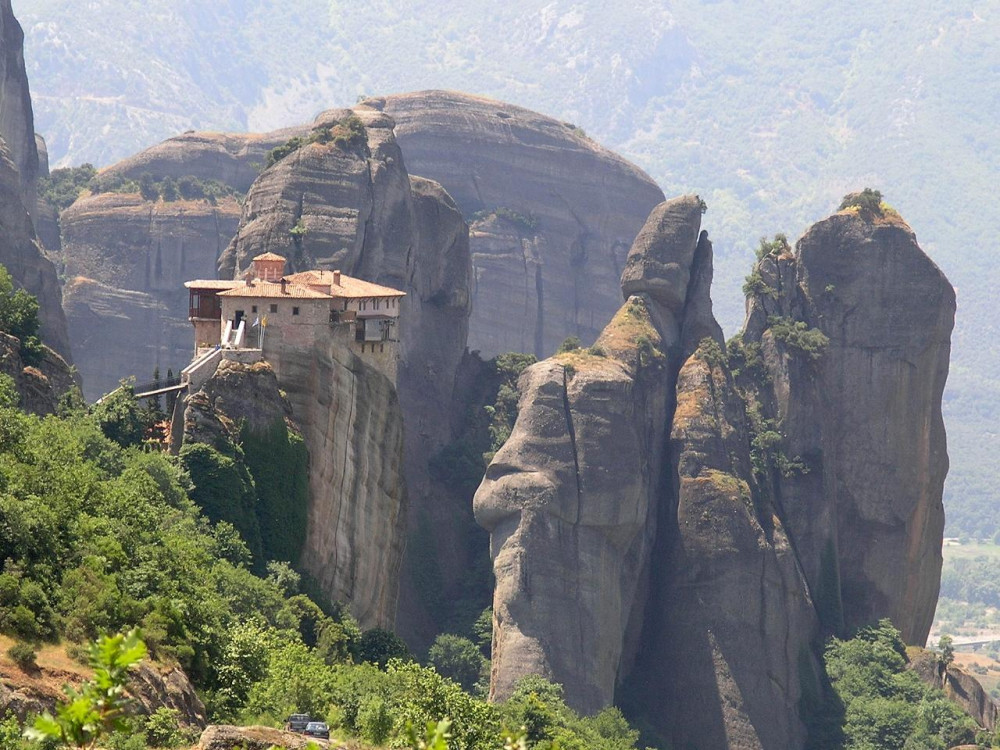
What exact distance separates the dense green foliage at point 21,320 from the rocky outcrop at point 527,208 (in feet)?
296

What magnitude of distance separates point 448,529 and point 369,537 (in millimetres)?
35259

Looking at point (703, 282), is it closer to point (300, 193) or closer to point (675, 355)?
point (675, 355)

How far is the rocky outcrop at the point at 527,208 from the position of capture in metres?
182

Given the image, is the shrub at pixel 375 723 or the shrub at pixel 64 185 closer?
the shrub at pixel 375 723

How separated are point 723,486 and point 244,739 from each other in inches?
3194

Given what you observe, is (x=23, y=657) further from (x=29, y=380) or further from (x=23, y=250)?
(x=23, y=250)

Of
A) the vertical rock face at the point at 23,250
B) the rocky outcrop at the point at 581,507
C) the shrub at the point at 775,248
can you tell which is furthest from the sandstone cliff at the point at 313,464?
the shrub at the point at 775,248

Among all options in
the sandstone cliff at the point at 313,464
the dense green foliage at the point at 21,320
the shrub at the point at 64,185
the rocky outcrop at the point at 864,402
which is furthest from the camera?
the shrub at the point at 64,185

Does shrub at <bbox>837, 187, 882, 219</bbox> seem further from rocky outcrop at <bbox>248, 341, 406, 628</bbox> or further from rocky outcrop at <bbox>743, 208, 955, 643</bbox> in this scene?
rocky outcrop at <bbox>248, 341, 406, 628</bbox>

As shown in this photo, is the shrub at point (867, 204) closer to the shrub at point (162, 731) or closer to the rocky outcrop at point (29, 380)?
the rocky outcrop at point (29, 380)

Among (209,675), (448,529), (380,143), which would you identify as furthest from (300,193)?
(209,675)

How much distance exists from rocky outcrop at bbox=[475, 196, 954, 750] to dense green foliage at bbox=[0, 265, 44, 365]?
33.0m

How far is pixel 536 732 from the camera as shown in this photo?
89375mm

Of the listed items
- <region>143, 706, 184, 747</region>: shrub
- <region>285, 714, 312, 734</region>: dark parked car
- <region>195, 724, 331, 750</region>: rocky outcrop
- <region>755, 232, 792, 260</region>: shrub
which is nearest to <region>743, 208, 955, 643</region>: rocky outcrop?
<region>755, 232, 792, 260</region>: shrub
